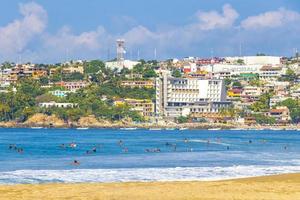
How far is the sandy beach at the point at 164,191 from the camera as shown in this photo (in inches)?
1463

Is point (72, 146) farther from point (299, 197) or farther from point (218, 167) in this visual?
point (299, 197)

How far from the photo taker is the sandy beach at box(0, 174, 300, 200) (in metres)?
37.2

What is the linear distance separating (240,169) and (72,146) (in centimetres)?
4761

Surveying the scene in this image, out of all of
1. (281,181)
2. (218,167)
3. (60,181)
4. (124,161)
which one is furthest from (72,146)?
(281,181)

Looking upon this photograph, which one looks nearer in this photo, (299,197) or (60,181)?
(299,197)

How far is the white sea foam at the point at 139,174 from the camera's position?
177ft

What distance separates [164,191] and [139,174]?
19.0m

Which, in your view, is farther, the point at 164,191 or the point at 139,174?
the point at 139,174

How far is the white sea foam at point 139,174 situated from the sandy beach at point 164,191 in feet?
35.6

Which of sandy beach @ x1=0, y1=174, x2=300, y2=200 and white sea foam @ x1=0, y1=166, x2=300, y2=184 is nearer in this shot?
sandy beach @ x1=0, y1=174, x2=300, y2=200

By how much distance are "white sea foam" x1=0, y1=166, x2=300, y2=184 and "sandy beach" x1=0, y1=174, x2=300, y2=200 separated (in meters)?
10.9

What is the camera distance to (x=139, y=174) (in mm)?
58344

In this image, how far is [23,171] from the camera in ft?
202

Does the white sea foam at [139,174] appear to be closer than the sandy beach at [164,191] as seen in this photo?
No
